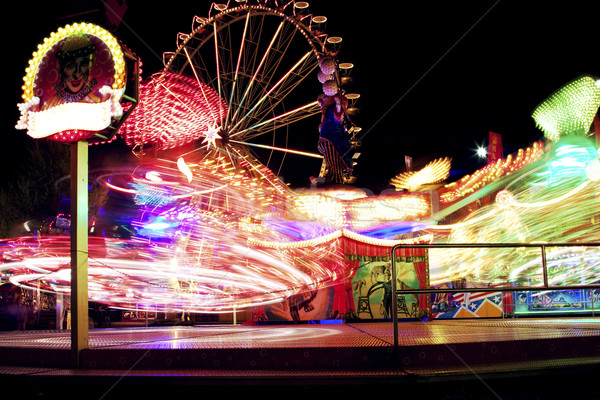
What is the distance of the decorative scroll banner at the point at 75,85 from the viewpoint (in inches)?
224

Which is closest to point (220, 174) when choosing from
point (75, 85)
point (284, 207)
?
point (284, 207)

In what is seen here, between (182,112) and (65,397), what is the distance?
38.0ft

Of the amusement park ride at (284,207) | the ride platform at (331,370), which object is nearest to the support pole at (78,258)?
the ride platform at (331,370)

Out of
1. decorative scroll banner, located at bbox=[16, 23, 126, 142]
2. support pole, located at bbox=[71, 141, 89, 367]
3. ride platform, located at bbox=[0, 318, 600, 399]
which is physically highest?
decorative scroll banner, located at bbox=[16, 23, 126, 142]

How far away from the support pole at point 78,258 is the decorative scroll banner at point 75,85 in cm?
31

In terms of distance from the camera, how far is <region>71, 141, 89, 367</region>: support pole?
5.39 metres

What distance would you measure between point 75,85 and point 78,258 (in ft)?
6.28

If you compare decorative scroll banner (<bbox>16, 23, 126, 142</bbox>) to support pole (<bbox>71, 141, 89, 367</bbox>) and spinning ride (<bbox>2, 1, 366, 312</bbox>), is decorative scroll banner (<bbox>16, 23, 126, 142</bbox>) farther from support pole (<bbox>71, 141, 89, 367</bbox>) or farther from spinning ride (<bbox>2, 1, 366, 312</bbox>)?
spinning ride (<bbox>2, 1, 366, 312</bbox>)

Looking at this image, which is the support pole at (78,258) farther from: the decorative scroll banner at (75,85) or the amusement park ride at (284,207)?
the amusement park ride at (284,207)

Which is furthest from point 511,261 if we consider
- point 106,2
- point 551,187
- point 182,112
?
point 106,2

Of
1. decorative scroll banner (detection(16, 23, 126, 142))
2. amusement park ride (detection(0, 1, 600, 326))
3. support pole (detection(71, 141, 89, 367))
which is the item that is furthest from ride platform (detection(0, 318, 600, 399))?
amusement park ride (detection(0, 1, 600, 326))

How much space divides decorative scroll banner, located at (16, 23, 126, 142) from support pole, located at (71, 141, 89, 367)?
0.31 metres

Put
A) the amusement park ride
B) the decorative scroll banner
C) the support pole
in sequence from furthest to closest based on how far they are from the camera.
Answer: the amusement park ride → the decorative scroll banner → the support pole

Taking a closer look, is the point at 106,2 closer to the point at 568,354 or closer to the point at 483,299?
the point at 568,354
